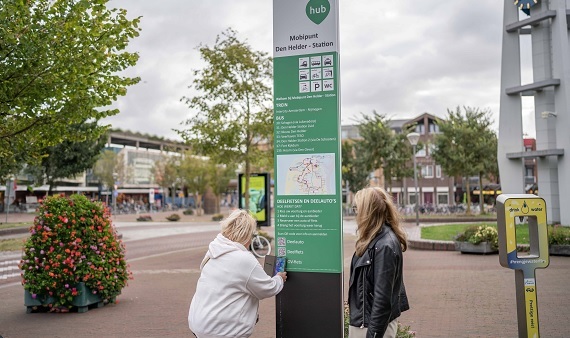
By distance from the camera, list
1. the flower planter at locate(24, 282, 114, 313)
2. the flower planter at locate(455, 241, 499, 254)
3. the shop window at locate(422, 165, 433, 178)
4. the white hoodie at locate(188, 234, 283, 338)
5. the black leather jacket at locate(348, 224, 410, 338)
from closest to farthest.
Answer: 1. the black leather jacket at locate(348, 224, 410, 338)
2. the white hoodie at locate(188, 234, 283, 338)
3. the flower planter at locate(24, 282, 114, 313)
4. the flower planter at locate(455, 241, 499, 254)
5. the shop window at locate(422, 165, 433, 178)

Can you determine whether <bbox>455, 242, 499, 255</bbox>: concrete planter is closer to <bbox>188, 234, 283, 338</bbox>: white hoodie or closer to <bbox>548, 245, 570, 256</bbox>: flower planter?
<bbox>548, 245, 570, 256</bbox>: flower planter

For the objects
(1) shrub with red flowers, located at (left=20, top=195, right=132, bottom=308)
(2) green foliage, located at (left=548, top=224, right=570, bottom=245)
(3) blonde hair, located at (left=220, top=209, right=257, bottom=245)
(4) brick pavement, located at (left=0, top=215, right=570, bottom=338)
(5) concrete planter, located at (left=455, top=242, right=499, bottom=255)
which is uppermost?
(3) blonde hair, located at (left=220, top=209, right=257, bottom=245)

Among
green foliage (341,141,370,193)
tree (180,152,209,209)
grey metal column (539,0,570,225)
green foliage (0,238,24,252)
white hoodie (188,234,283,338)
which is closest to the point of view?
white hoodie (188,234,283,338)

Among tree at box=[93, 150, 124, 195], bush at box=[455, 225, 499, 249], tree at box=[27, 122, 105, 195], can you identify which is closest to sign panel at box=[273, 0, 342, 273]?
bush at box=[455, 225, 499, 249]

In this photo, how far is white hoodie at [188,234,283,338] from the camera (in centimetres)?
344

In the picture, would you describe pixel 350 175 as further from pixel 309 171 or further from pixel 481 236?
pixel 309 171

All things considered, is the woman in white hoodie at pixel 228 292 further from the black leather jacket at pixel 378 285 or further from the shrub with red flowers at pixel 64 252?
the shrub with red flowers at pixel 64 252

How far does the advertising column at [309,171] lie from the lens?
436cm

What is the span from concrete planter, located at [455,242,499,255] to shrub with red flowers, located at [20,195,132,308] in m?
11.1

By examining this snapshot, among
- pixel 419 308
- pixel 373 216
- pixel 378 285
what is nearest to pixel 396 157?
pixel 419 308

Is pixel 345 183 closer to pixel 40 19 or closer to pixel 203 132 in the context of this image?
pixel 203 132

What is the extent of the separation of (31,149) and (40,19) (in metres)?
2.43

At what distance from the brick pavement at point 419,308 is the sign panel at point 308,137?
2.99 m

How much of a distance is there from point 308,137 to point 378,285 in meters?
1.60
